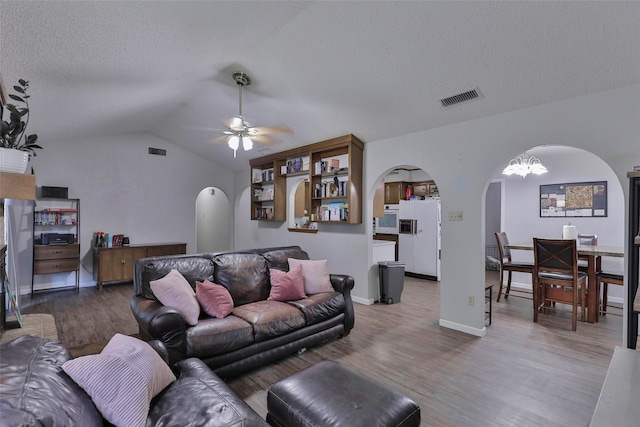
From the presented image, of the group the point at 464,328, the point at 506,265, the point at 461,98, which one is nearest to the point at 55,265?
the point at 464,328

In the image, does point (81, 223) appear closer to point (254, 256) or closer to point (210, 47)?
point (254, 256)

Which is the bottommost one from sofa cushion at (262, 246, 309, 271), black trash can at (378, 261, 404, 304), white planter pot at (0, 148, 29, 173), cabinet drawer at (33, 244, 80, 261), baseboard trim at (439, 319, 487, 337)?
baseboard trim at (439, 319, 487, 337)

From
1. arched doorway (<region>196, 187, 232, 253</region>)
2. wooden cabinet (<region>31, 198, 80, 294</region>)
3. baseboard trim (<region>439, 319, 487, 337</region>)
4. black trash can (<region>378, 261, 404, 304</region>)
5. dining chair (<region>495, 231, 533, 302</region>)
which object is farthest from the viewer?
arched doorway (<region>196, 187, 232, 253</region>)

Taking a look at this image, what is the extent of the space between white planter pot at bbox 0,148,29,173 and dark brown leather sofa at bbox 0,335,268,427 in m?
0.81

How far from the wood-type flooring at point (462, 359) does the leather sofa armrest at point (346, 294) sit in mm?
162

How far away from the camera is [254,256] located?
3.51 m

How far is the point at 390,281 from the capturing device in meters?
4.63

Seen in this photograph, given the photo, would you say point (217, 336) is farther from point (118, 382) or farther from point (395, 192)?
point (395, 192)

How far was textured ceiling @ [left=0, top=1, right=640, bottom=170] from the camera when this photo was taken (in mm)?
2143

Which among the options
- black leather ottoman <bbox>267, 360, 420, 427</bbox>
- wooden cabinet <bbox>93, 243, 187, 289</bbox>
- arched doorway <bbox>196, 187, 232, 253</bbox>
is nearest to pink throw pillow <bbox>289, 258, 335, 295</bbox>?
black leather ottoman <bbox>267, 360, 420, 427</bbox>

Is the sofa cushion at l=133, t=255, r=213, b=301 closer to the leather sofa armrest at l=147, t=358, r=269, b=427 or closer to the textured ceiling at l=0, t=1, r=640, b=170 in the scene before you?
the leather sofa armrest at l=147, t=358, r=269, b=427

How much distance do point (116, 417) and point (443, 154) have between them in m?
3.81

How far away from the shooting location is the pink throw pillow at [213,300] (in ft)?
8.85

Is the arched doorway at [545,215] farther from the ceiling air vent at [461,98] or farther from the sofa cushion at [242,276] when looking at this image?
the sofa cushion at [242,276]
